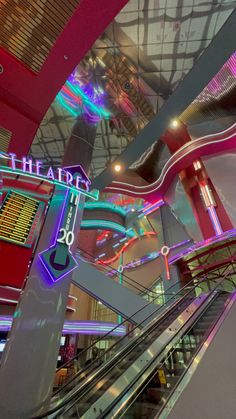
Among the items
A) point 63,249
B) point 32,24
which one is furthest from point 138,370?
point 32,24

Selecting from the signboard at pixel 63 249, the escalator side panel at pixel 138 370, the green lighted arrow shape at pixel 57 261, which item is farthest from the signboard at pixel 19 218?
the escalator side panel at pixel 138 370

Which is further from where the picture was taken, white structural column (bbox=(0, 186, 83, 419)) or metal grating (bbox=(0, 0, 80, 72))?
metal grating (bbox=(0, 0, 80, 72))

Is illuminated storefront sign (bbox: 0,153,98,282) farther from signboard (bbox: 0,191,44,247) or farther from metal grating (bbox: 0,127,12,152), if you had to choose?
metal grating (bbox: 0,127,12,152)

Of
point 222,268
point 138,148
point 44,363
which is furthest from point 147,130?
point 222,268

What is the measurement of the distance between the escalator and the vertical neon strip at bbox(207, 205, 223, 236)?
223 inches

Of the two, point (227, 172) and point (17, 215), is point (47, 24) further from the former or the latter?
point (227, 172)

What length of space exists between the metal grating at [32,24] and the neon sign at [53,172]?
1.78m

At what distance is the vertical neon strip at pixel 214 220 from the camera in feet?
33.4

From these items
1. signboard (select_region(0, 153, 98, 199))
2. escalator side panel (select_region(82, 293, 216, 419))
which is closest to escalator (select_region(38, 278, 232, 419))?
escalator side panel (select_region(82, 293, 216, 419))

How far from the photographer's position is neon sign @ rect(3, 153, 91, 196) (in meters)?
4.50

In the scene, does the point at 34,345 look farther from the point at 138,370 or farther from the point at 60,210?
the point at 60,210

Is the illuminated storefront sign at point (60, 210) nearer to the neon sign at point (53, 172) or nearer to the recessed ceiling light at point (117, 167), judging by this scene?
the neon sign at point (53, 172)

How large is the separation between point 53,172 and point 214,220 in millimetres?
7883

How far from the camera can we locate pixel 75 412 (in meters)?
3.03
